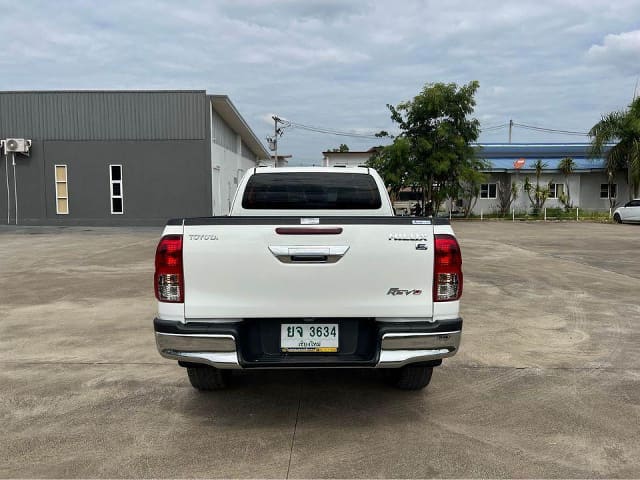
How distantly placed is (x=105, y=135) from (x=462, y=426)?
80.4 feet

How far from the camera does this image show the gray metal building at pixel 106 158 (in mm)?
24953

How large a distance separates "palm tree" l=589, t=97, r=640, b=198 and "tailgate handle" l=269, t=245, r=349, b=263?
1308 inches

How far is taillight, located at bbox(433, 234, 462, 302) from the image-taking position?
361cm

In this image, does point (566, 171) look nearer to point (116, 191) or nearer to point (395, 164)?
point (395, 164)

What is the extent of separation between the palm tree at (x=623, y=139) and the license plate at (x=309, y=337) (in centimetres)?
3325

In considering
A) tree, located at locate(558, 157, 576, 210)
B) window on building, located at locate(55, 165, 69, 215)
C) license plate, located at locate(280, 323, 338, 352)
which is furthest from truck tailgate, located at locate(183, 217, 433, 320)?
tree, located at locate(558, 157, 576, 210)

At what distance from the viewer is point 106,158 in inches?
993

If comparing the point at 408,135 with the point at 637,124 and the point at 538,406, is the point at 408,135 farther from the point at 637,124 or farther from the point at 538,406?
the point at 538,406

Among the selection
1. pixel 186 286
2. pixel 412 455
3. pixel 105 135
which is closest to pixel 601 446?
pixel 412 455

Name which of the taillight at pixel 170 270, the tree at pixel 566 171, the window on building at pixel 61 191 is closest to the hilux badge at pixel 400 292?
the taillight at pixel 170 270

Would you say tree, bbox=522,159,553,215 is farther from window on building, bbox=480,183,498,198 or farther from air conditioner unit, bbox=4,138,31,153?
air conditioner unit, bbox=4,138,31,153

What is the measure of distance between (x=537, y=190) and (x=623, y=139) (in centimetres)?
551

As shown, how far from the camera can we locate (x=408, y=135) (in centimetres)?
3222

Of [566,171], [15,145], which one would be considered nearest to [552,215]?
[566,171]
